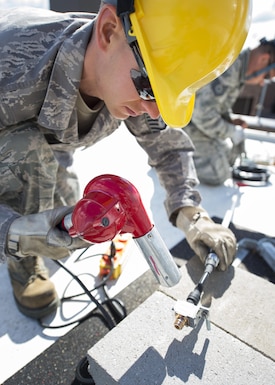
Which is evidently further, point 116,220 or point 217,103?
point 217,103

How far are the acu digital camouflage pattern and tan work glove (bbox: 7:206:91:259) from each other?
179cm

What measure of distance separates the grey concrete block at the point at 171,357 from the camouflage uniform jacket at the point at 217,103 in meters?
1.87

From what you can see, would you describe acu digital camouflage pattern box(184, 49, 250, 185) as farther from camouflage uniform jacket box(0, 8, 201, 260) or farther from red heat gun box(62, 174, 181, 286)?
red heat gun box(62, 174, 181, 286)

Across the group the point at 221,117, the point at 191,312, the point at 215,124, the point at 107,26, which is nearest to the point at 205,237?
the point at 191,312

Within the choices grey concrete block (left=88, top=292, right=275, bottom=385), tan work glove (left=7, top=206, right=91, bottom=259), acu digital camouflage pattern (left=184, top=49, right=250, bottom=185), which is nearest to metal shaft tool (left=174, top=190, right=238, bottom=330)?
grey concrete block (left=88, top=292, right=275, bottom=385)

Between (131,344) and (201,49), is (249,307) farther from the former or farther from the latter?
(201,49)

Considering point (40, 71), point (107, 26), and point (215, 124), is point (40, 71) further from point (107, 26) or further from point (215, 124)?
point (215, 124)

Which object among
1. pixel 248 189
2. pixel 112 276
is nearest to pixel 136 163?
pixel 248 189

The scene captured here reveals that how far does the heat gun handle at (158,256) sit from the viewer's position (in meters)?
1.05

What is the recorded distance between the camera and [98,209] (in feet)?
3.09

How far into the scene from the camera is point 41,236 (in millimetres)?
1119

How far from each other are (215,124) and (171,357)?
2.01 meters

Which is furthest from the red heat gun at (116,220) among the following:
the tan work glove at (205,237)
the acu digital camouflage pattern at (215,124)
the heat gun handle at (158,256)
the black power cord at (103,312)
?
the acu digital camouflage pattern at (215,124)

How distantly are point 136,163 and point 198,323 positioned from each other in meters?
2.00
